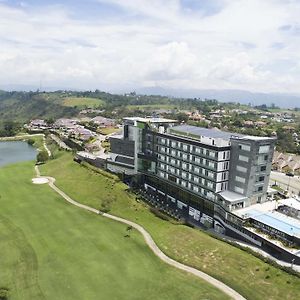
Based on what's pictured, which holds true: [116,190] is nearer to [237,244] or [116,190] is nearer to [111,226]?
[111,226]

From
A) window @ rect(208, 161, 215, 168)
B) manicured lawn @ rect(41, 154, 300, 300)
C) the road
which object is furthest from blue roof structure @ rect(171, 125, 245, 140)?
the road

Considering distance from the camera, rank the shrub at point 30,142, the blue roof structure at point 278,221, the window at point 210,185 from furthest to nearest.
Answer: the shrub at point 30,142 → the window at point 210,185 → the blue roof structure at point 278,221

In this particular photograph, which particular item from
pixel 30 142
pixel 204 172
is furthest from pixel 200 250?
pixel 30 142

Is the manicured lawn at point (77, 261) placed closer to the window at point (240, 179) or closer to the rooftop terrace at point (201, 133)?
the window at point (240, 179)

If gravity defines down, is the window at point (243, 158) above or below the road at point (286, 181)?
above

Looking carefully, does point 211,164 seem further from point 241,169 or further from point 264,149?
point 264,149

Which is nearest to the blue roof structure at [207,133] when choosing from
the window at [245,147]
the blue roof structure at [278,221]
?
the window at [245,147]

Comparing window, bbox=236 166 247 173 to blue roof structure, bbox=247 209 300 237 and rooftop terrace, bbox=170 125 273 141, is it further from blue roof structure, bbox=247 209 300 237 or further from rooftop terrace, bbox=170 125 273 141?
blue roof structure, bbox=247 209 300 237
